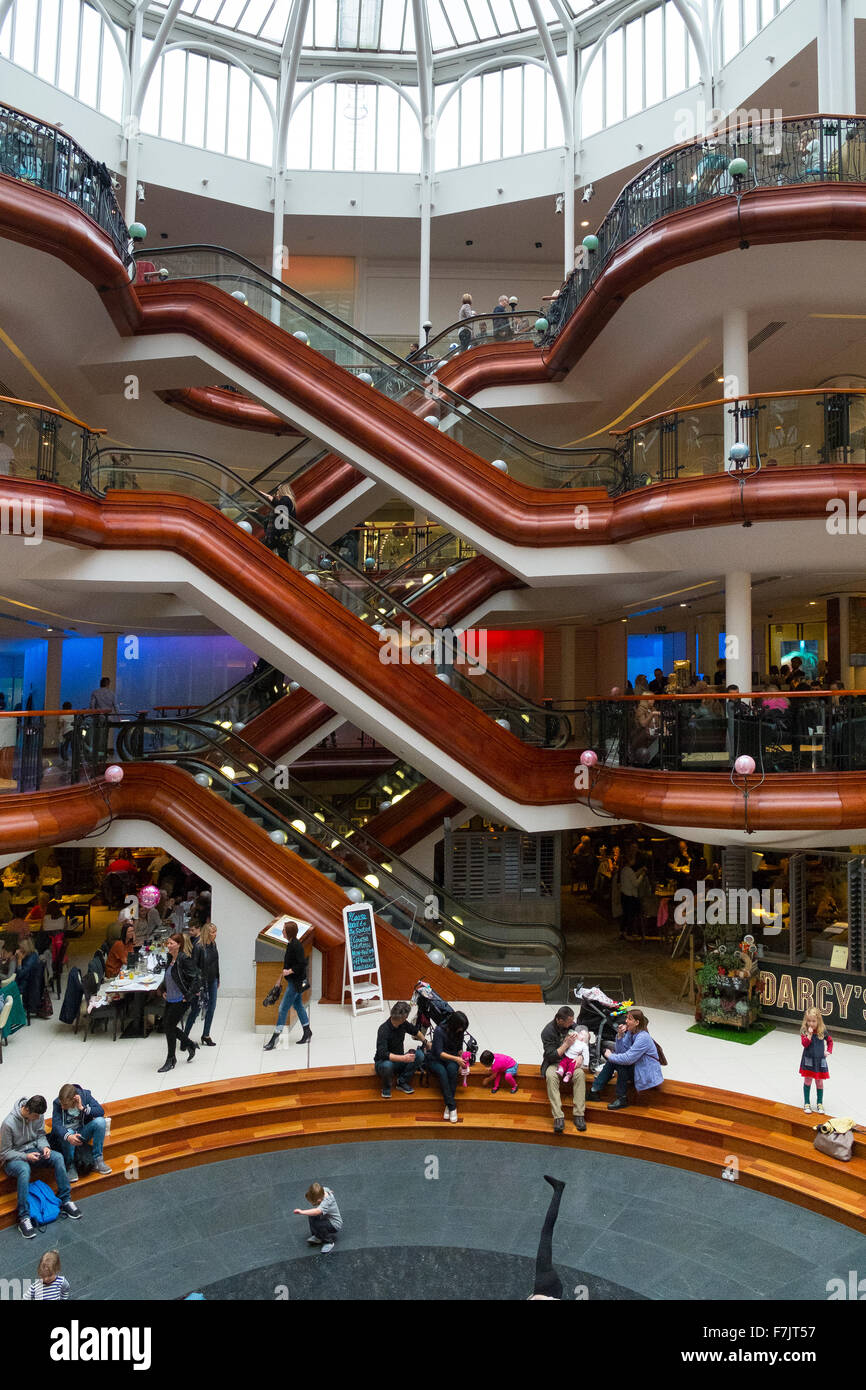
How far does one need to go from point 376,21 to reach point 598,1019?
1067 inches

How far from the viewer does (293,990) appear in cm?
1168

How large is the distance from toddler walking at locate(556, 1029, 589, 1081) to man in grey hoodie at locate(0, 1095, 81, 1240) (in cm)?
509

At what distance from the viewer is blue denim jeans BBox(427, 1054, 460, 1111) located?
10.2m

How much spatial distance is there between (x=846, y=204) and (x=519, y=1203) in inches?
478

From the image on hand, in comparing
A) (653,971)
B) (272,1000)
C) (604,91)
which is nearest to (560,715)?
(653,971)

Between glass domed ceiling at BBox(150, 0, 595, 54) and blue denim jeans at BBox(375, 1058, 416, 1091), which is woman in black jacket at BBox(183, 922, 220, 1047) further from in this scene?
glass domed ceiling at BBox(150, 0, 595, 54)

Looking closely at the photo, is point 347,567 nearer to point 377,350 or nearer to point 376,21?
point 377,350

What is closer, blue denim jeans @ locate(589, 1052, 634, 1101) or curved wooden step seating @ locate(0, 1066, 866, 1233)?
curved wooden step seating @ locate(0, 1066, 866, 1233)

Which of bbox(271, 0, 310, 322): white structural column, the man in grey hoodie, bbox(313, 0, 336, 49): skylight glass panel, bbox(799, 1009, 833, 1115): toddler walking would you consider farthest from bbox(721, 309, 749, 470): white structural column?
bbox(313, 0, 336, 49): skylight glass panel
